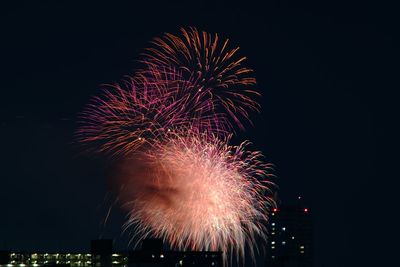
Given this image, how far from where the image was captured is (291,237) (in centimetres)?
19462

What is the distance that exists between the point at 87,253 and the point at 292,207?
89.4m

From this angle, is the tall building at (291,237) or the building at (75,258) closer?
the building at (75,258)

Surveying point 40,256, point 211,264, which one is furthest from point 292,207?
point 40,256

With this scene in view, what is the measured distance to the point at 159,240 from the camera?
110m

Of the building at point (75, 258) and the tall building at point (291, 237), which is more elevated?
the tall building at point (291, 237)

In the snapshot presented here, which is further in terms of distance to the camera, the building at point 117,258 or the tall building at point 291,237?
the tall building at point 291,237

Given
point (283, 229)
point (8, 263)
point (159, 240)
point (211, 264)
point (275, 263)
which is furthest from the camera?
point (283, 229)

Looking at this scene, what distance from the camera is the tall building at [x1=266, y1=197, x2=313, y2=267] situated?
614 feet

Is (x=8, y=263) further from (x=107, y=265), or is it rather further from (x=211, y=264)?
(x=211, y=264)

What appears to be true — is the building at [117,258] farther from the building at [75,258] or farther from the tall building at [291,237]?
the tall building at [291,237]

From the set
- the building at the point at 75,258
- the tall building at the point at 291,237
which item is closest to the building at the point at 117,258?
the building at the point at 75,258

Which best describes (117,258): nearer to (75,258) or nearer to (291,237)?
(75,258)

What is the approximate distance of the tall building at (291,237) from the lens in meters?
187

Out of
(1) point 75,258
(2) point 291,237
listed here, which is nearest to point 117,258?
(1) point 75,258
